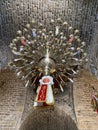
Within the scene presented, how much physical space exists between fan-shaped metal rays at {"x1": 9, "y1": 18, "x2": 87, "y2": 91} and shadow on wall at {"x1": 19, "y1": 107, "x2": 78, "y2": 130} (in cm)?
68

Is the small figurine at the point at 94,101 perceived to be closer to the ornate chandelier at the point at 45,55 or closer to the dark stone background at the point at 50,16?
the dark stone background at the point at 50,16

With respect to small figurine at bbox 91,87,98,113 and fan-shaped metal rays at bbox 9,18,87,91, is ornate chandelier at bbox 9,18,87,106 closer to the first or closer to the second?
fan-shaped metal rays at bbox 9,18,87,91

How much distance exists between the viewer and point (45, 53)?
628cm

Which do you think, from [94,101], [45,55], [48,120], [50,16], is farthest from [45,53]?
[48,120]

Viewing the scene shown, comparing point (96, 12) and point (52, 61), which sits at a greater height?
point (96, 12)

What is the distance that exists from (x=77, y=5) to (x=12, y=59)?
5.86ft

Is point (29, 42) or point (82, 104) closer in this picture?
point (29, 42)

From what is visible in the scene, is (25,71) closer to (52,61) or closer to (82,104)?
(52,61)

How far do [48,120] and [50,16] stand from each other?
2222mm

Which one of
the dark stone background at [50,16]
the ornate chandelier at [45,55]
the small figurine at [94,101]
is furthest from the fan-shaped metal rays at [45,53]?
the small figurine at [94,101]

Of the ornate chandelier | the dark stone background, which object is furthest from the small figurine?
the ornate chandelier

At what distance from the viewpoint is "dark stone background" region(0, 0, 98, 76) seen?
22.5ft

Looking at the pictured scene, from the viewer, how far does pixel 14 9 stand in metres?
6.92

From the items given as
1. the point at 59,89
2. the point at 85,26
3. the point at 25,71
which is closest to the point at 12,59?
the point at 25,71
